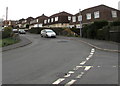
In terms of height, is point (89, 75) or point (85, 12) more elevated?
point (85, 12)

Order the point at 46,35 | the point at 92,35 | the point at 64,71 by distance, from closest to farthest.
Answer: the point at 64,71 → the point at 92,35 → the point at 46,35

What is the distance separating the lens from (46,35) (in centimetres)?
3030

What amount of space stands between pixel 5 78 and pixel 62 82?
2.11 m

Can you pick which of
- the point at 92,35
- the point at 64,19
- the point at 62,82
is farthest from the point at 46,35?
the point at 64,19

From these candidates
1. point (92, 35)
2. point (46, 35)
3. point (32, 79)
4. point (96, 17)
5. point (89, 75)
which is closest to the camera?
point (32, 79)

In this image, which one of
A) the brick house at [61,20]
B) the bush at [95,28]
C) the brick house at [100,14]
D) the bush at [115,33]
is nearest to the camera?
the bush at [115,33]

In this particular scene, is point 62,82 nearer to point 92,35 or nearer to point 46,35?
point 92,35

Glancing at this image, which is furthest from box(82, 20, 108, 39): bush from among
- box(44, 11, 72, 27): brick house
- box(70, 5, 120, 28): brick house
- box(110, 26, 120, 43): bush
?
box(44, 11, 72, 27): brick house

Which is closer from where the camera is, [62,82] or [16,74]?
[62,82]

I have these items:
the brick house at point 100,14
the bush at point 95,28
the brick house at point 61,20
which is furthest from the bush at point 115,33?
the brick house at point 61,20

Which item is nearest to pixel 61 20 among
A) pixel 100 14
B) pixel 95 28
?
pixel 100 14

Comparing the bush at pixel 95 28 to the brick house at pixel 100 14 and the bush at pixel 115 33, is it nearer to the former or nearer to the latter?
the bush at pixel 115 33

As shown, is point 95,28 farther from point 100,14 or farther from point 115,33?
point 100,14

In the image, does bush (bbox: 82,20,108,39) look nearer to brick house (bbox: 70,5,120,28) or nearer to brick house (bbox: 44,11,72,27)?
brick house (bbox: 70,5,120,28)
